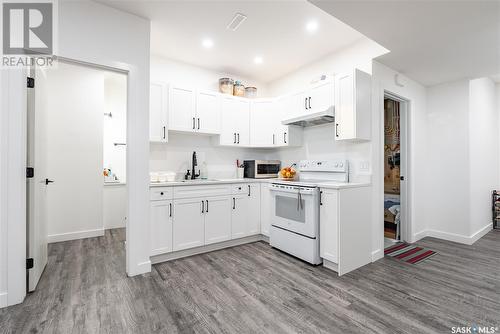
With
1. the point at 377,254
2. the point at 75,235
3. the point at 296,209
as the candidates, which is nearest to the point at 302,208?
the point at 296,209

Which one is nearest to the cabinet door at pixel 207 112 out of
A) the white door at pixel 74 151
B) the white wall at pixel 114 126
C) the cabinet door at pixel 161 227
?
the cabinet door at pixel 161 227

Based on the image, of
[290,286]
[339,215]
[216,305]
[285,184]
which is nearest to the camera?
[216,305]

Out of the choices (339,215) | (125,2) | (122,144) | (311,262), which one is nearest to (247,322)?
(311,262)

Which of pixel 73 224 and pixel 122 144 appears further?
pixel 122 144

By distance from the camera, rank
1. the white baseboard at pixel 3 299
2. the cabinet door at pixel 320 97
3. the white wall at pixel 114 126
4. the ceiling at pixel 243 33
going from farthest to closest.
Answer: the white wall at pixel 114 126 → the cabinet door at pixel 320 97 → the ceiling at pixel 243 33 → the white baseboard at pixel 3 299

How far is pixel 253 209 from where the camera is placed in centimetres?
373

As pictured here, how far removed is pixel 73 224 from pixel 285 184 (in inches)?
138

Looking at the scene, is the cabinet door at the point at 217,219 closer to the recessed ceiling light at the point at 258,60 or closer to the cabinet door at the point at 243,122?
the cabinet door at the point at 243,122

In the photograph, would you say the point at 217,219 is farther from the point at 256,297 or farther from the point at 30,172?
the point at 30,172

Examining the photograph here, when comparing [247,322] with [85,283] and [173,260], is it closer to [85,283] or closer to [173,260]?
[173,260]

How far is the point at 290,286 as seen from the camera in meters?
2.36

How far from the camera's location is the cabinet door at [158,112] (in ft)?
10.4

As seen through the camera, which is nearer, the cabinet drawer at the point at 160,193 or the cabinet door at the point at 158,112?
the cabinet drawer at the point at 160,193

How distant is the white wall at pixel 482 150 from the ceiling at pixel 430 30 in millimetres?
769
